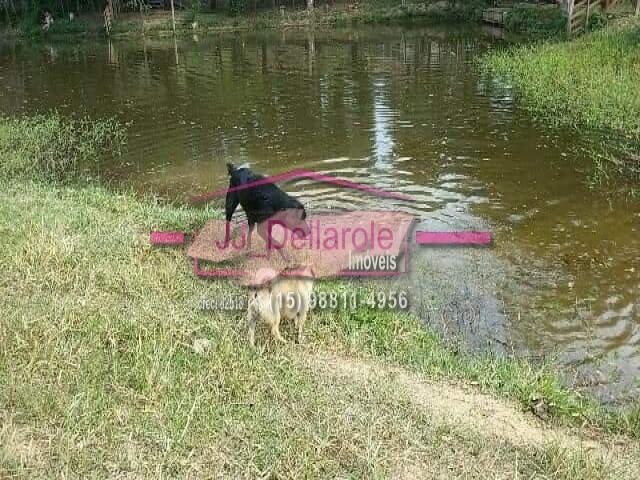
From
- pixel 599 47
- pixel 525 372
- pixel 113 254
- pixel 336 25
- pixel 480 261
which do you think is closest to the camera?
pixel 525 372

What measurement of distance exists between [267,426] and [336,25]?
91.2 feet

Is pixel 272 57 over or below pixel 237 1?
below

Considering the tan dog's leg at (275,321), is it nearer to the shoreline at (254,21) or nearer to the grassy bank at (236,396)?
the grassy bank at (236,396)

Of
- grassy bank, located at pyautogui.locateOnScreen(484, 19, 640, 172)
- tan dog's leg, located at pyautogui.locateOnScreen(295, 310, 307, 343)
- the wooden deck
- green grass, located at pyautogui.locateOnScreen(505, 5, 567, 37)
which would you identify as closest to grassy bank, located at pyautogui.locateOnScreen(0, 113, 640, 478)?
tan dog's leg, located at pyautogui.locateOnScreen(295, 310, 307, 343)

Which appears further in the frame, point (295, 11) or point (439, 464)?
point (295, 11)

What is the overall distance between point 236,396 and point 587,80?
10408mm

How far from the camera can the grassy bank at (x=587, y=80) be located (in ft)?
31.0

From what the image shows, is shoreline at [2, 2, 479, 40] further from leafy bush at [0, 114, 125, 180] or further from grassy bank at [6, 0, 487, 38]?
leafy bush at [0, 114, 125, 180]

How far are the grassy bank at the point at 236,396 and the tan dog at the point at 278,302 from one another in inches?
6.1

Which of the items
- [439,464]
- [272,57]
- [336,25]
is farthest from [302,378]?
[336,25]

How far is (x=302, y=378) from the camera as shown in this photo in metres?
3.47

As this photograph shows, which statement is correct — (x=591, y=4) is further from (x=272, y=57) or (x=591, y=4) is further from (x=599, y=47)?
(x=272, y=57)

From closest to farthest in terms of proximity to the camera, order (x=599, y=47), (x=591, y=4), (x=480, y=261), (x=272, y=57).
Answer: (x=480, y=261) < (x=599, y=47) < (x=591, y=4) < (x=272, y=57)

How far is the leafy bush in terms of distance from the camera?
340 inches
